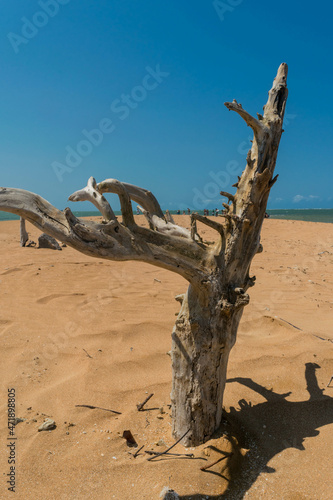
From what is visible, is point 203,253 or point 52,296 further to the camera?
point 52,296

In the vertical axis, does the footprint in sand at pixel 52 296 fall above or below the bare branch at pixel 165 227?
below

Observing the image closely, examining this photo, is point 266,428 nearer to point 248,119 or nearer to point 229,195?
point 229,195

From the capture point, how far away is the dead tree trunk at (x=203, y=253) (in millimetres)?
2100

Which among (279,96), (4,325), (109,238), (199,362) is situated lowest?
(4,325)

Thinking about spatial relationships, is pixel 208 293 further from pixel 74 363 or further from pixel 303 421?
pixel 74 363

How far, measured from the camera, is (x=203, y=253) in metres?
2.34

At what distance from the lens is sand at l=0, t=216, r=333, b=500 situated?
2.29m

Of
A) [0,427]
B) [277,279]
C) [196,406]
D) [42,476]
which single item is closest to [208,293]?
[196,406]

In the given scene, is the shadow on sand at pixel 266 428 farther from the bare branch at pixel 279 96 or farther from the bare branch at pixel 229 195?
the bare branch at pixel 279 96

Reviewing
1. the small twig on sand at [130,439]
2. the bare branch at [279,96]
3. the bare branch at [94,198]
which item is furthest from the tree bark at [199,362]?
the bare branch at [279,96]

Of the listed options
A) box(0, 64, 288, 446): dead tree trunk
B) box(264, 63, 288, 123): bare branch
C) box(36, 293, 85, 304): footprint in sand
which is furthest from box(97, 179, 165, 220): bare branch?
box(36, 293, 85, 304): footprint in sand

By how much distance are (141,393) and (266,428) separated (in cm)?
134

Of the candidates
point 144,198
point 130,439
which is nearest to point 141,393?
point 130,439

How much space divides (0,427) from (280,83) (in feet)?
12.5
